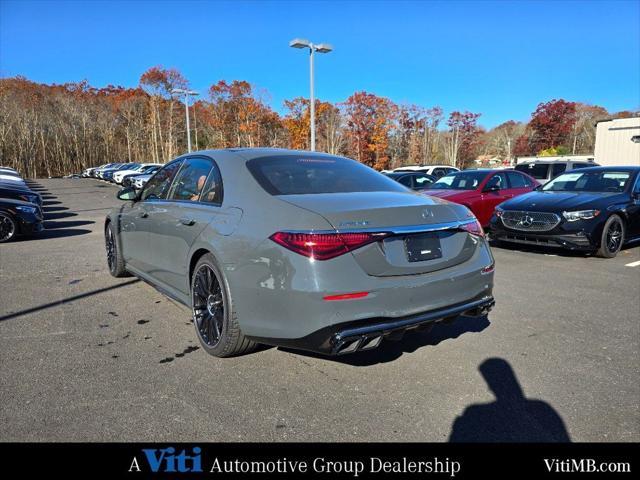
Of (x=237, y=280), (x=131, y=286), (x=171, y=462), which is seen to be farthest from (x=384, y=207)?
(x=131, y=286)

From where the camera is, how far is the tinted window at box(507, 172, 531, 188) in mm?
10594

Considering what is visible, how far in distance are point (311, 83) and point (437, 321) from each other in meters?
16.8

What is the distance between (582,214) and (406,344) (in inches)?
199

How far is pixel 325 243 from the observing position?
2.55 meters

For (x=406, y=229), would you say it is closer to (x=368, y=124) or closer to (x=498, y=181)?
(x=498, y=181)

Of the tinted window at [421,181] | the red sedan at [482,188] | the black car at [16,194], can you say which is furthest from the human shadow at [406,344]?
the tinted window at [421,181]

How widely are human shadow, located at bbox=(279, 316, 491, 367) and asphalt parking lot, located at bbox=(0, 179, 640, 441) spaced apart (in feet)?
0.06

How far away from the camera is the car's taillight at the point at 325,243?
255cm

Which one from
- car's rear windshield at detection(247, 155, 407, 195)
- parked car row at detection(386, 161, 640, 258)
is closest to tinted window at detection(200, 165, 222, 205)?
car's rear windshield at detection(247, 155, 407, 195)

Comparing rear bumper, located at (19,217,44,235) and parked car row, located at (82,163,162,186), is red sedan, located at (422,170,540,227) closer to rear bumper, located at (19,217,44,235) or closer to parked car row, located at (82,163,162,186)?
rear bumper, located at (19,217,44,235)

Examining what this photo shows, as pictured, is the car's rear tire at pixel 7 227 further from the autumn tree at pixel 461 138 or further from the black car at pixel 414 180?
the autumn tree at pixel 461 138

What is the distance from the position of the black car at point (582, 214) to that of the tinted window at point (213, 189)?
5.78 metres

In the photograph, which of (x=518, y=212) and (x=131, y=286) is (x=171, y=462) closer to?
(x=131, y=286)

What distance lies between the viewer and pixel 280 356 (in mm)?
3451
